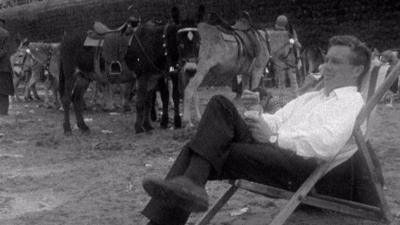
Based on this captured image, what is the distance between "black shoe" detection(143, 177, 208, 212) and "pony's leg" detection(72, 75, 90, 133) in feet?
25.2

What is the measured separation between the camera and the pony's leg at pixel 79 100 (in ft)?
38.3

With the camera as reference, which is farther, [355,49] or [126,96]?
[126,96]

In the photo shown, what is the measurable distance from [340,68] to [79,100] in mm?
7737

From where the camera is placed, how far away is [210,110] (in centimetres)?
448

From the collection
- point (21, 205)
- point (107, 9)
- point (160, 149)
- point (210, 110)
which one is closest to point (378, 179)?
point (210, 110)

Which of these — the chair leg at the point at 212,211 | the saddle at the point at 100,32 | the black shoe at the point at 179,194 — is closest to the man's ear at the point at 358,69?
the chair leg at the point at 212,211

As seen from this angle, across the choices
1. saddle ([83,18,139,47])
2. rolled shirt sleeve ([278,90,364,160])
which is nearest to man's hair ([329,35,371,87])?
rolled shirt sleeve ([278,90,364,160])

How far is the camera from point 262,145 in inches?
180

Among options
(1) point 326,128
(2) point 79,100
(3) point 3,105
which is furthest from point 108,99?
(1) point 326,128

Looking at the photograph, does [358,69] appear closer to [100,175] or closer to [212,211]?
[212,211]

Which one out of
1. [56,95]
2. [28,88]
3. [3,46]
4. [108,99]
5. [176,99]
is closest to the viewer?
[176,99]

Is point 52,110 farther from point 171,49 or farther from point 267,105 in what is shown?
point 267,105

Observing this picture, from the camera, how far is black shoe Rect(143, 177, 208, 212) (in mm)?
4047

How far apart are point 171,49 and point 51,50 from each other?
7.18 meters
